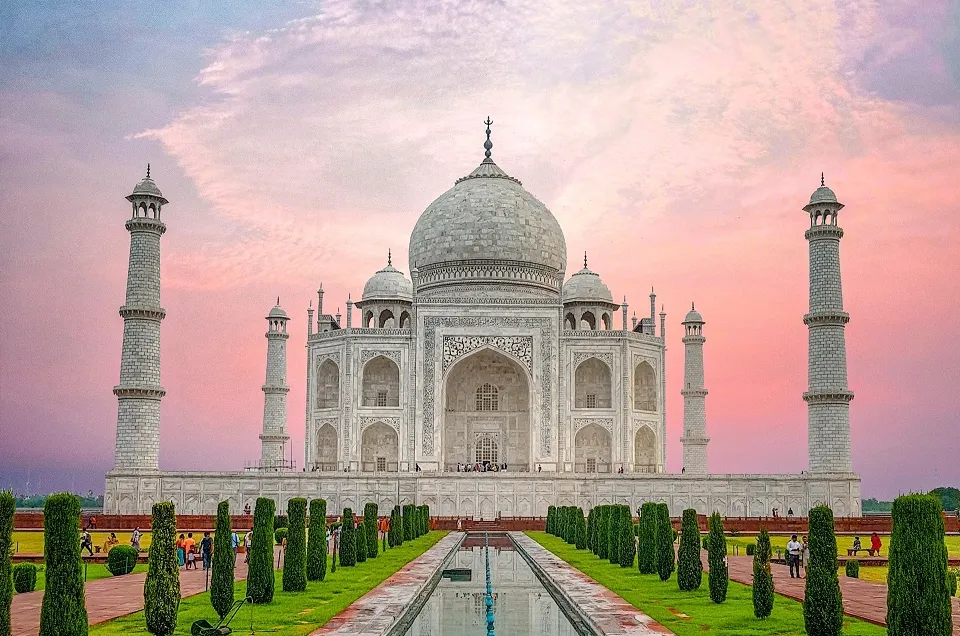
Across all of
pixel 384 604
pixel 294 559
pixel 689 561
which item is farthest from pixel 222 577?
pixel 689 561

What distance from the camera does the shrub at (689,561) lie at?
12.8m

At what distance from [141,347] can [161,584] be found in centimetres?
1953

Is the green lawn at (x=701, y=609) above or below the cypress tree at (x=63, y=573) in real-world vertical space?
below

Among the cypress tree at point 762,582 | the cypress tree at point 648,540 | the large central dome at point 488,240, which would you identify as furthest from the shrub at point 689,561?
the large central dome at point 488,240

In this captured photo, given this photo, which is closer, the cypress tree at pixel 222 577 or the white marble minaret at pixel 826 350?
the cypress tree at pixel 222 577

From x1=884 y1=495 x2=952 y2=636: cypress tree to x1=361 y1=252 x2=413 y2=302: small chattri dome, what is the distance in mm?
29170

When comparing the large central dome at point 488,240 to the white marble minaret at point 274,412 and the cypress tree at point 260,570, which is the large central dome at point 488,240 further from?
the cypress tree at point 260,570

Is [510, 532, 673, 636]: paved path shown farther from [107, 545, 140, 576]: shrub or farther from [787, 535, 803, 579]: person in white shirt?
[107, 545, 140, 576]: shrub

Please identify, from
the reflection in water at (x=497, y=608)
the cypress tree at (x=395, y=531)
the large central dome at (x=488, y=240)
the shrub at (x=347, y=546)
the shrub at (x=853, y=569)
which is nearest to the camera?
the reflection in water at (x=497, y=608)

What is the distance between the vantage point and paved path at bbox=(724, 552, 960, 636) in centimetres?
1091

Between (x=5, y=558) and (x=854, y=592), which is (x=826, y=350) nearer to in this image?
(x=854, y=592)

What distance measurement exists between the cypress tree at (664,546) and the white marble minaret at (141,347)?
17.2 metres

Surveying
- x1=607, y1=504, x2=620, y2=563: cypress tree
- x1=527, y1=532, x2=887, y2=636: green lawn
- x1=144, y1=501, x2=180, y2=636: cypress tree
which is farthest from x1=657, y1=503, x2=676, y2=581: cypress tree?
x1=144, y1=501, x2=180, y2=636: cypress tree

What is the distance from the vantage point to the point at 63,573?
330 inches
